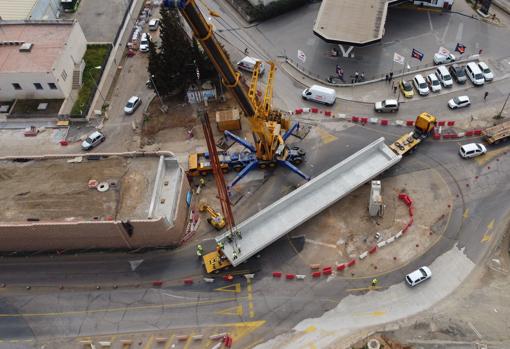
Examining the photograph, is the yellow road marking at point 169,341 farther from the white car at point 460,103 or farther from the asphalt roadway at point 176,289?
the white car at point 460,103

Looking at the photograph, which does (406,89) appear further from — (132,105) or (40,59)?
(40,59)

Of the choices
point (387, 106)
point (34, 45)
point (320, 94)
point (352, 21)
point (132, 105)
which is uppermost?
point (352, 21)

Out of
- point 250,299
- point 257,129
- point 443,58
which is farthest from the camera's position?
point 443,58

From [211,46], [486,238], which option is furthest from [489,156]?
[211,46]

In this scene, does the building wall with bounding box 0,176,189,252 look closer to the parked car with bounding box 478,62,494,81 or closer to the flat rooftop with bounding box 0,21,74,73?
the flat rooftop with bounding box 0,21,74,73

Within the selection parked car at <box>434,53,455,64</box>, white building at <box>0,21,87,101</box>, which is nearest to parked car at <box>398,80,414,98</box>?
parked car at <box>434,53,455,64</box>

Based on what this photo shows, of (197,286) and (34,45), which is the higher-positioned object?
(34,45)

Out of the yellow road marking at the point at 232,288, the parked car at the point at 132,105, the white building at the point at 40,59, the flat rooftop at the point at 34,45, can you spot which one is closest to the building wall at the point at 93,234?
the yellow road marking at the point at 232,288

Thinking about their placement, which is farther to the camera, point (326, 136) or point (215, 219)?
point (326, 136)
